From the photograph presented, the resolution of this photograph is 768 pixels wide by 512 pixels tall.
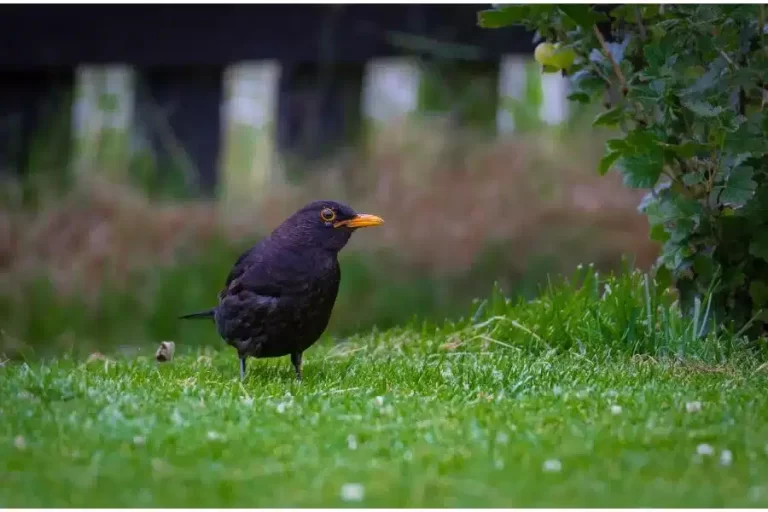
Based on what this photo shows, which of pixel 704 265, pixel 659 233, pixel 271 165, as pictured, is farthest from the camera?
pixel 271 165

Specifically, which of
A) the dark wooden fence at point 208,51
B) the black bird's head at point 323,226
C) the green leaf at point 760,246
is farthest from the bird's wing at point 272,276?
the dark wooden fence at point 208,51

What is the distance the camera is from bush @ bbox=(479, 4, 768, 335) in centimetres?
446

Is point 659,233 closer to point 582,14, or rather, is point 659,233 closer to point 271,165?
point 582,14

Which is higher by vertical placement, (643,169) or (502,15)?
(502,15)

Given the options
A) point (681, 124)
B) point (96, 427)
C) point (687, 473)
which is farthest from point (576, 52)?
point (96, 427)

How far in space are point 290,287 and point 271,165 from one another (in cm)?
377

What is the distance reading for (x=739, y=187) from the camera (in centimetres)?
444

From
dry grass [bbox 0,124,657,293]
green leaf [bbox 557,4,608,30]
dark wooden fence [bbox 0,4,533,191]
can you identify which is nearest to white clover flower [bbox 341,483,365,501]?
green leaf [bbox 557,4,608,30]

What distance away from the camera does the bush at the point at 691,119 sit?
4.46 meters

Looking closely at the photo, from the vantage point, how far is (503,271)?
7641 mm

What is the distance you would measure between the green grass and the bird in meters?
0.20

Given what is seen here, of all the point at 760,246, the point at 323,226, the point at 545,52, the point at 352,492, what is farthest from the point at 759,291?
the point at 352,492

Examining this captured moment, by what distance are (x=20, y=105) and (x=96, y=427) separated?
6.13 metres

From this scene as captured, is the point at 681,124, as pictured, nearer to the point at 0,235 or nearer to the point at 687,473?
the point at 687,473
